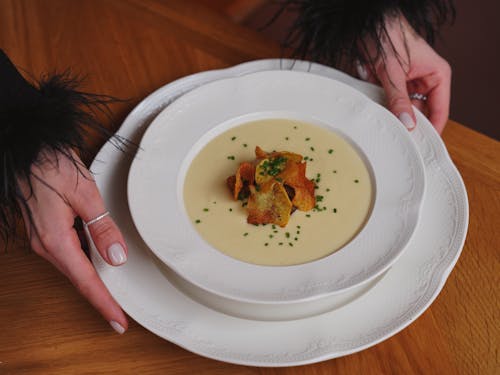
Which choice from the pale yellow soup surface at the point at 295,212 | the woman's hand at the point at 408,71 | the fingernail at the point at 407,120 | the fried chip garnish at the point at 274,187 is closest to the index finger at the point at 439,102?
the woman's hand at the point at 408,71

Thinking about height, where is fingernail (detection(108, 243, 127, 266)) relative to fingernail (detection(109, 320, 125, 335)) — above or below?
above

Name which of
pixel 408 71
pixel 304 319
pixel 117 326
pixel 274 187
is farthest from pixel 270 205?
pixel 408 71

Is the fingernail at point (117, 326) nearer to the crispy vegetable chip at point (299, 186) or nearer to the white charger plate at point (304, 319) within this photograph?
the white charger plate at point (304, 319)

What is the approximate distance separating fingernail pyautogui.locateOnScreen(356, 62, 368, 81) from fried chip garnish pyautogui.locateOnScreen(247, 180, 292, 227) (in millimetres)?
434

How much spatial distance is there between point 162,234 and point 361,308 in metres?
0.32

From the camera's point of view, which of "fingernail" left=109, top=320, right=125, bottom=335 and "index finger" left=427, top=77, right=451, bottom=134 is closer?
"fingernail" left=109, top=320, right=125, bottom=335

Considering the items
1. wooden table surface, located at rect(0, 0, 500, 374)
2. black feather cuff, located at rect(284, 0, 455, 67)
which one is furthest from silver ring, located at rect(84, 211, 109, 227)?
black feather cuff, located at rect(284, 0, 455, 67)

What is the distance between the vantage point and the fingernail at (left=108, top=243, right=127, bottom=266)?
2.93ft

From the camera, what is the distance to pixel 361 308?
35.0 inches

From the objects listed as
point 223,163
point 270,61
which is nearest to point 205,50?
point 270,61

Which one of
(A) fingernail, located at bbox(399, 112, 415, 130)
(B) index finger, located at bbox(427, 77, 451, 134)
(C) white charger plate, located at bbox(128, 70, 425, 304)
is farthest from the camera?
(B) index finger, located at bbox(427, 77, 451, 134)

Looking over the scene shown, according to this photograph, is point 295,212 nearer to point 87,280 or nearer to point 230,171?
point 230,171

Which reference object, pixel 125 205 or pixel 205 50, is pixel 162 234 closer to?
pixel 125 205

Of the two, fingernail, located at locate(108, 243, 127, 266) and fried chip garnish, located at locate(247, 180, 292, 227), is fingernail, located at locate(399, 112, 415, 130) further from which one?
fingernail, located at locate(108, 243, 127, 266)
